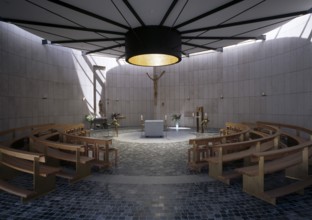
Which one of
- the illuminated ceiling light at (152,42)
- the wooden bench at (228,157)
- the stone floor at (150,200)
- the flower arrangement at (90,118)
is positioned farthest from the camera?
the flower arrangement at (90,118)

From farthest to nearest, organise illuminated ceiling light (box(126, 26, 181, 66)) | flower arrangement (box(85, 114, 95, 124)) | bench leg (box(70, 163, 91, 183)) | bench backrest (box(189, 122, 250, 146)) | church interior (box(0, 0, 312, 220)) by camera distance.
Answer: flower arrangement (box(85, 114, 95, 124))
illuminated ceiling light (box(126, 26, 181, 66))
bench backrest (box(189, 122, 250, 146))
bench leg (box(70, 163, 91, 183))
church interior (box(0, 0, 312, 220))

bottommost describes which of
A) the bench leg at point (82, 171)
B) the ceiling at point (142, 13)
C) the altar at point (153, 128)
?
the bench leg at point (82, 171)

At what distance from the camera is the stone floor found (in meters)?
2.90

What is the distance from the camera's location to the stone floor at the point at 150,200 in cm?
290

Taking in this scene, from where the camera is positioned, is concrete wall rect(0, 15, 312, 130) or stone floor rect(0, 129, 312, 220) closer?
stone floor rect(0, 129, 312, 220)

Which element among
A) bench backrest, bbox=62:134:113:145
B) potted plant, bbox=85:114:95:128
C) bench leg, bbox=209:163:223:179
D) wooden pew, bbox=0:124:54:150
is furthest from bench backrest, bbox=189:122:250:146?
potted plant, bbox=85:114:95:128

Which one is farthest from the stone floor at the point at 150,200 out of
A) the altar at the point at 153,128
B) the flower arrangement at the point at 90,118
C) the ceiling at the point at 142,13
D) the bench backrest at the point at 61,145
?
the flower arrangement at the point at 90,118

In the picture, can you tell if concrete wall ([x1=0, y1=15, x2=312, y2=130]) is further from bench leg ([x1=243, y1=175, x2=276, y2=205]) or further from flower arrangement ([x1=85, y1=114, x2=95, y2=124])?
bench leg ([x1=243, y1=175, x2=276, y2=205])

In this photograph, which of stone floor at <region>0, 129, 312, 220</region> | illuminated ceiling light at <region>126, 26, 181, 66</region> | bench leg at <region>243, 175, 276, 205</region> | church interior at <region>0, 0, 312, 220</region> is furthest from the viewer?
illuminated ceiling light at <region>126, 26, 181, 66</region>

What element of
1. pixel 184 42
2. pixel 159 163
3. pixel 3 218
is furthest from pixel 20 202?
pixel 184 42

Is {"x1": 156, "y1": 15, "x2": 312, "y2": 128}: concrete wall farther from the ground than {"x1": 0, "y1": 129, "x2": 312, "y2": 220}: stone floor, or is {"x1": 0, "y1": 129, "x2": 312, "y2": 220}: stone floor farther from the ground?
{"x1": 156, "y1": 15, "x2": 312, "y2": 128}: concrete wall

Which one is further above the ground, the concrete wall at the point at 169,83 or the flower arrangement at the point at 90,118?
the concrete wall at the point at 169,83

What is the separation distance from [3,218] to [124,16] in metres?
5.65

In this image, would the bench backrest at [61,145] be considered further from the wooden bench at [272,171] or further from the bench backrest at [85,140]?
the wooden bench at [272,171]
